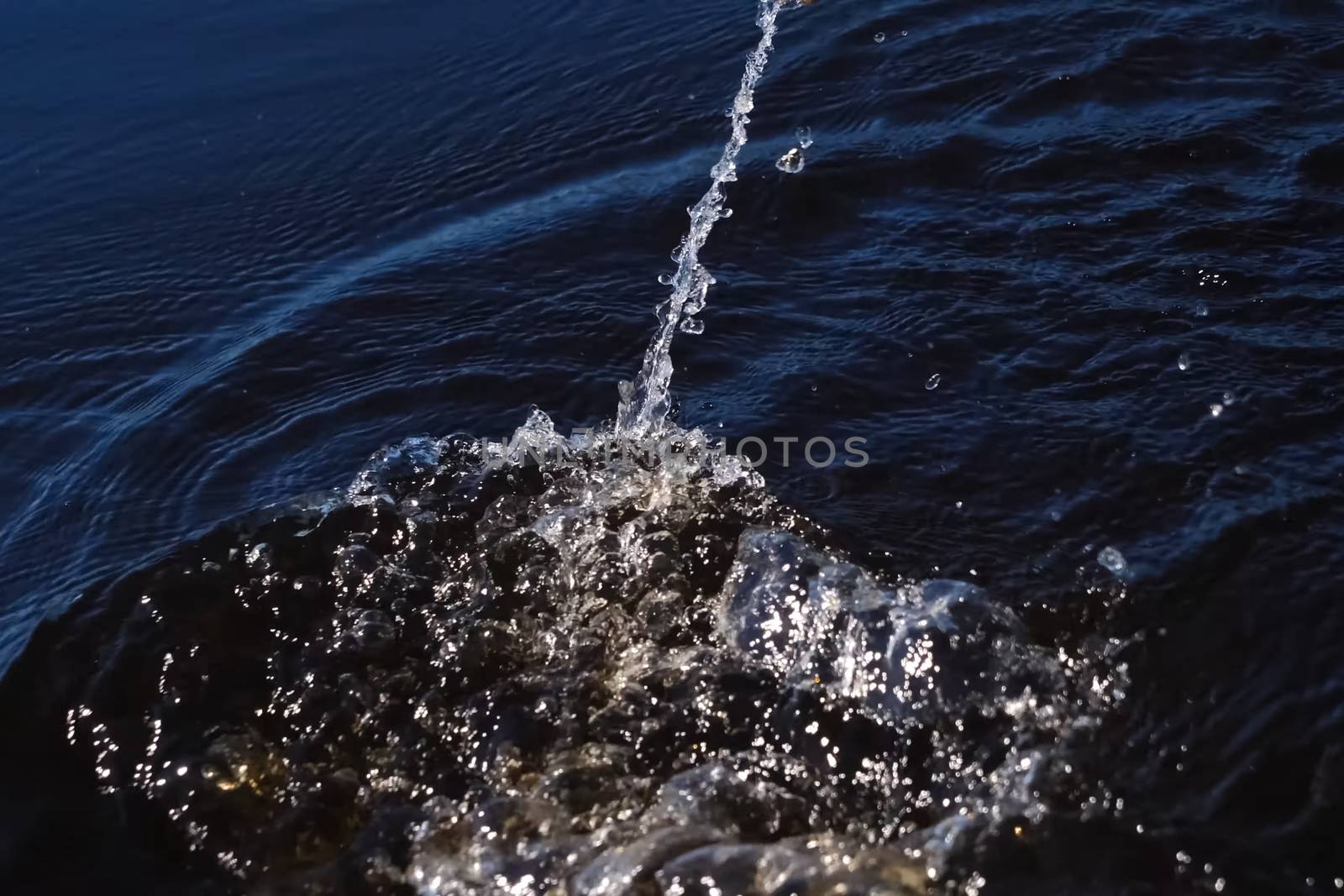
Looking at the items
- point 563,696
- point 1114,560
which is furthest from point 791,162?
point 563,696

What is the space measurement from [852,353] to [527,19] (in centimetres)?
310

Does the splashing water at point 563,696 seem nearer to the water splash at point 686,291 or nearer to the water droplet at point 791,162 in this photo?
the water splash at point 686,291

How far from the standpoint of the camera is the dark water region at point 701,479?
A: 2.65 metres

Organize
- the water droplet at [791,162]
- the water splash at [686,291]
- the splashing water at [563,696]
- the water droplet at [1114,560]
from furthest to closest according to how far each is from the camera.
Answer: the water droplet at [791,162]
the water splash at [686,291]
the water droplet at [1114,560]
the splashing water at [563,696]

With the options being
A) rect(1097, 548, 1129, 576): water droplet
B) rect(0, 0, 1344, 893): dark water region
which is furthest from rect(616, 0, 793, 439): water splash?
rect(1097, 548, 1129, 576): water droplet

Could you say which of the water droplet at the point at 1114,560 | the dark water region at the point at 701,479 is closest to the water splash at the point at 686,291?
the dark water region at the point at 701,479

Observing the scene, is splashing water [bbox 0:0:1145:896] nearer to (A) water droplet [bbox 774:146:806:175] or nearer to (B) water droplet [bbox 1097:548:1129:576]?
(B) water droplet [bbox 1097:548:1129:576]

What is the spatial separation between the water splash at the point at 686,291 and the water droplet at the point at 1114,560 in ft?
3.96

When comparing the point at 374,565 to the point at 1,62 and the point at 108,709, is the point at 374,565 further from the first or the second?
the point at 1,62

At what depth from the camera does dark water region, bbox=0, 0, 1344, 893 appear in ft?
8.70

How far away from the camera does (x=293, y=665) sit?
10.2ft

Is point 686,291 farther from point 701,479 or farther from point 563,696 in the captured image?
point 563,696

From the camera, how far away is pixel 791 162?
498 centimetres

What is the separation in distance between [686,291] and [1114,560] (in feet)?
5.70
